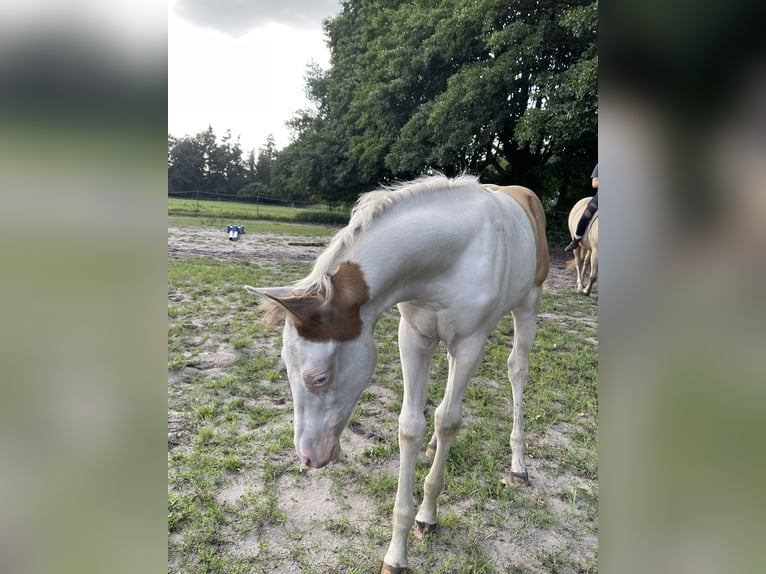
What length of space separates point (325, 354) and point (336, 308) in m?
0.16

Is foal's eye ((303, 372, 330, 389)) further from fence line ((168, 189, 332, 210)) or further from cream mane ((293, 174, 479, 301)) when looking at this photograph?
fence line ((168, 189, 332, 210))

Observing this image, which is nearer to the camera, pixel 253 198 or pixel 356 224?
pixel 356 224

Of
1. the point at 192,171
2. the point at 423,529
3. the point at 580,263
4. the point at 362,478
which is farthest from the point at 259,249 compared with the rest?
the point at 192,171

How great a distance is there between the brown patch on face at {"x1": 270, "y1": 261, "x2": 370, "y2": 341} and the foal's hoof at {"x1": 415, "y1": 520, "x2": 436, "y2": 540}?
118 cm


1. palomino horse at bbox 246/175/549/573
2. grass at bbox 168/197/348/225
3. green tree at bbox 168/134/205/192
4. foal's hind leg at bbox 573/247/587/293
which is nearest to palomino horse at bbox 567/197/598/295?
foal's hind leg at bbox 573/247/587/293

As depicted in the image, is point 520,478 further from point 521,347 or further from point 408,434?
point 408,434

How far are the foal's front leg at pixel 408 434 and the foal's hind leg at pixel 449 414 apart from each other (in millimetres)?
104

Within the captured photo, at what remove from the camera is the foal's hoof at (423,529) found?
75.8 inches

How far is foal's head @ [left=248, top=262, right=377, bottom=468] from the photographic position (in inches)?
52.1

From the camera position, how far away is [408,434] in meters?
1.82
